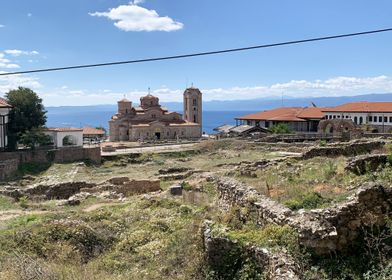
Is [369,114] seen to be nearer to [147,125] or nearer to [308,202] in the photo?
[147,125]

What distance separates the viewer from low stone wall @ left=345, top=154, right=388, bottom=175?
1595cm

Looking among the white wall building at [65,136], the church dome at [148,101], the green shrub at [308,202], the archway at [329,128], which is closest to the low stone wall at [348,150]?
the green shrub at [308,202]

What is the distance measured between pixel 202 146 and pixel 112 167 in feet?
45.6

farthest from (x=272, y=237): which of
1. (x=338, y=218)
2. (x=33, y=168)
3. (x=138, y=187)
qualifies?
(x=33, y=168)

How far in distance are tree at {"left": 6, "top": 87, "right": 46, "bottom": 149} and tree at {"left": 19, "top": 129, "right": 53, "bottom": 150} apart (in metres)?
1.13

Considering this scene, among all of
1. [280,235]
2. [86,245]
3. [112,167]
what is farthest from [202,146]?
[280,235]

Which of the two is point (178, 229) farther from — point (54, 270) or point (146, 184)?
point (146, 184)

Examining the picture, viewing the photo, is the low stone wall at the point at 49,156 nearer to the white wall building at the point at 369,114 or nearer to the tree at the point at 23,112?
the tree at the point at 23,112

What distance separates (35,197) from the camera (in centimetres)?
2459

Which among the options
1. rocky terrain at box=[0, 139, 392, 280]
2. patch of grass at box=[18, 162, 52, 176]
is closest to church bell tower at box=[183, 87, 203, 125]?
patch of grass at box=[18, 162, 52, 176]

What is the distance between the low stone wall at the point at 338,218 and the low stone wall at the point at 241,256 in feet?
2.55

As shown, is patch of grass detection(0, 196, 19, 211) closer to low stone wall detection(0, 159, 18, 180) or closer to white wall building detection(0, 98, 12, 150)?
low stone wall detection(0, 159, 18, 180)

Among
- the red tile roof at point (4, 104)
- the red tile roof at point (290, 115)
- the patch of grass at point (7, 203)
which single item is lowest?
the patch of grass at point (7, 203)

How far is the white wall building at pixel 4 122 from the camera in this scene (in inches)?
1740
